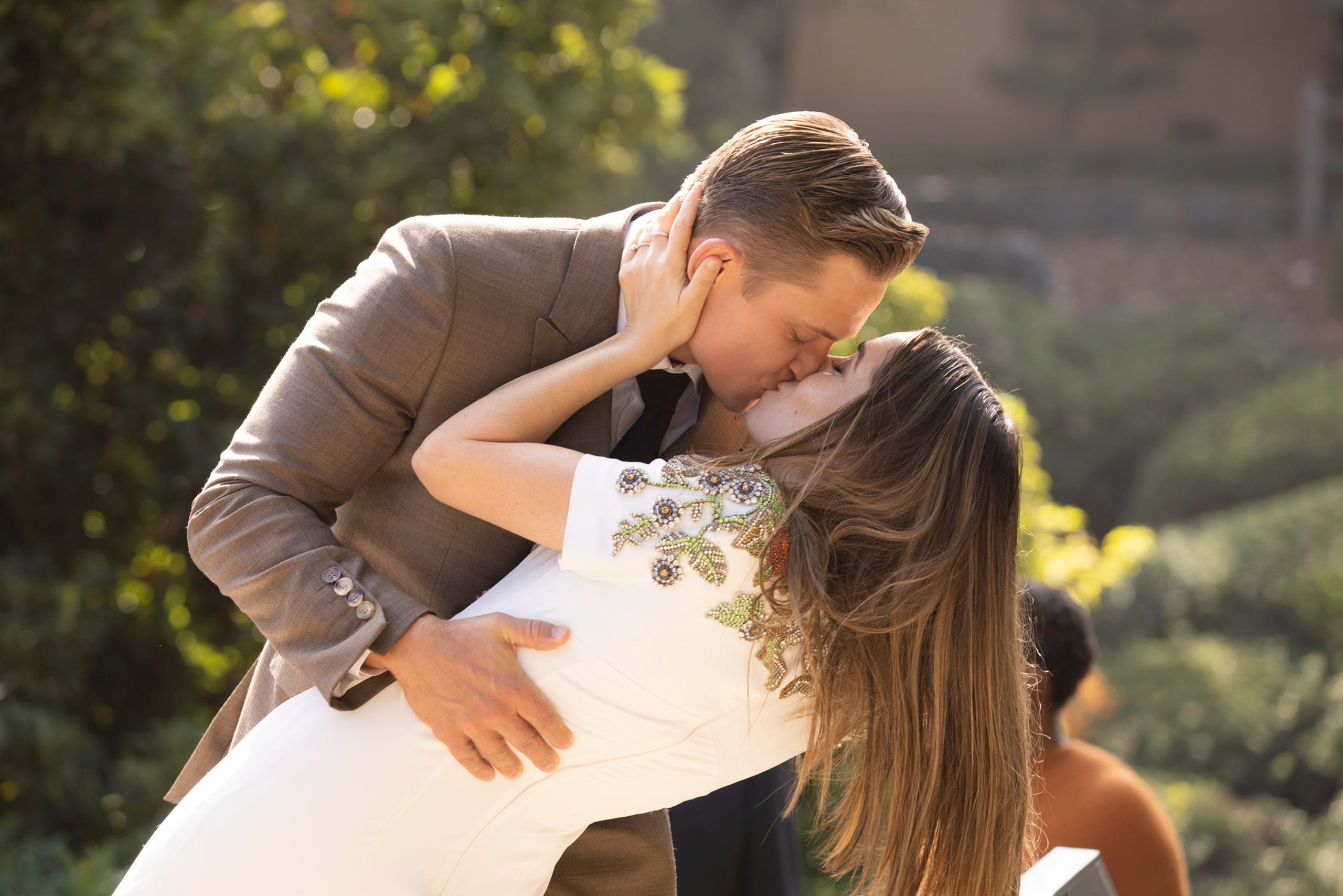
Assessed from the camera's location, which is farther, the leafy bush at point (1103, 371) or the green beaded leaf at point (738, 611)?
the leafy bush at point (1103, 371)

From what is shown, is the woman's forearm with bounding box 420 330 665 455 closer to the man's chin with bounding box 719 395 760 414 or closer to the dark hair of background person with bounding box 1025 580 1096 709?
the man's chin with bounding box 719 395 760 414

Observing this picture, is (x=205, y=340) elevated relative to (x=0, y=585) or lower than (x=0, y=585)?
elevated

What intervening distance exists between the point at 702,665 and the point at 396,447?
1.92 feet

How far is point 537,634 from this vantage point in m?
1.54

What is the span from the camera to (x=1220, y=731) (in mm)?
6062

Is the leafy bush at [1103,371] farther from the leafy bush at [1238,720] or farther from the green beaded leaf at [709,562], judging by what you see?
the green beaded leaf at [709,562]

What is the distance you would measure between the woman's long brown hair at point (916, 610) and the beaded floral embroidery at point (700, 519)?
34 mm

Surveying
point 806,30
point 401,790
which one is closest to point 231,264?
point 401,790

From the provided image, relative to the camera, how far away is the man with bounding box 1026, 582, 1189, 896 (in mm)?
2662

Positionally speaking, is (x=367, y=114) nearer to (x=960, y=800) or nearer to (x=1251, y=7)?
(x=960, y=800)

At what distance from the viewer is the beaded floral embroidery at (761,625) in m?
1.50

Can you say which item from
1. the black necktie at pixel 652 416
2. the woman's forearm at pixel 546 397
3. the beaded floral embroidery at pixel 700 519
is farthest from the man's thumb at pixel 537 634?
the black necktie at pixel 652 416

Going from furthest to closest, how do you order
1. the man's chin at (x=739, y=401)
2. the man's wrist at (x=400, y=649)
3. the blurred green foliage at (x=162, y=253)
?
the blurred green foliage at (x=162, y=253), the man's chin at (x=739, y=401), the man's wrist at (x=400, y=649)

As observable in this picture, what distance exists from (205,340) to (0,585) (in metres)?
1.10
